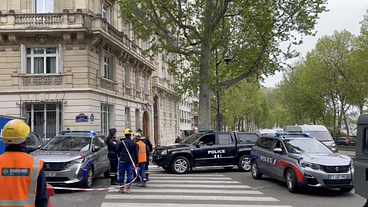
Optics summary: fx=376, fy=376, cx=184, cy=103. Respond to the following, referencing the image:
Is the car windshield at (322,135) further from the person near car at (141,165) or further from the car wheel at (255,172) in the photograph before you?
the person near car at (141,165)

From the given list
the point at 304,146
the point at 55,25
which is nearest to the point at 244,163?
the point at 304,146

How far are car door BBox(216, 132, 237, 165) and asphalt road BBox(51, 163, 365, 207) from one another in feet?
9.68

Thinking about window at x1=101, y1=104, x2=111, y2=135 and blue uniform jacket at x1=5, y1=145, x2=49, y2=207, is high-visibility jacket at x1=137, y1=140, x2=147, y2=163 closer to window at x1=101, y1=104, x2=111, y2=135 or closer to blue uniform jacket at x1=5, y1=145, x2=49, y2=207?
blue uniform jacket at x1=5, y1=145, x2=49, y2=207

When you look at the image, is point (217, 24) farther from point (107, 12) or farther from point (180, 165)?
point (180, 165)

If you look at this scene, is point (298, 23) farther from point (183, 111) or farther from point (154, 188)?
point (183, 111)

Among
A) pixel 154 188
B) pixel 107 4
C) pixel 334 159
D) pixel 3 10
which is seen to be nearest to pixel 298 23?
pixel 107 4

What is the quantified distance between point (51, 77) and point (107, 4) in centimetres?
702

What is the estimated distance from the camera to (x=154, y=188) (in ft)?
37.5

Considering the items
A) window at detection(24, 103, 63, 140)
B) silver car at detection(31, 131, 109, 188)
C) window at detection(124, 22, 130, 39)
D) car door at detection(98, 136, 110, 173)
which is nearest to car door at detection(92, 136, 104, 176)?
silver car at detection(31, 131, 109, 188)

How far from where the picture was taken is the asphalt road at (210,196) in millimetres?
9039

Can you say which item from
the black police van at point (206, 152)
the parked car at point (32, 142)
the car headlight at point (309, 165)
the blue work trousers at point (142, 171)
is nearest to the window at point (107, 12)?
the parked car at point (32, 142)

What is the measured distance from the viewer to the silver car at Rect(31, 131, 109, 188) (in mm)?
10586

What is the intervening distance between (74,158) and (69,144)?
1579 mm

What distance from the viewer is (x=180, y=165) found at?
50.0 ft
